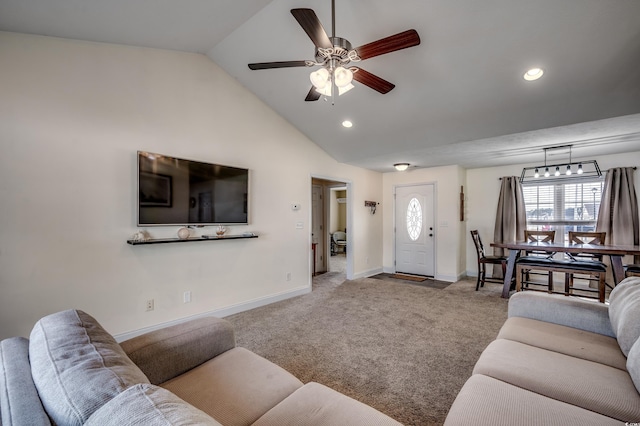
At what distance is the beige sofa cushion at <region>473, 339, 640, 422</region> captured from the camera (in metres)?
1.20

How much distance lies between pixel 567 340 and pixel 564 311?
338mm

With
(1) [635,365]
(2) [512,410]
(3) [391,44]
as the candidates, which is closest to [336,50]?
(3) [391,44]

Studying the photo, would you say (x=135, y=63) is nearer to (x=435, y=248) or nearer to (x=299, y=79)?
(x=299, y=79)

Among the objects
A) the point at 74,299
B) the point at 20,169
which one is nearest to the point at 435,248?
the point at 74,299

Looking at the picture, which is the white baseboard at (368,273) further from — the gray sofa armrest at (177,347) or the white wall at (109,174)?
the gray sofa armrest at (177,347)

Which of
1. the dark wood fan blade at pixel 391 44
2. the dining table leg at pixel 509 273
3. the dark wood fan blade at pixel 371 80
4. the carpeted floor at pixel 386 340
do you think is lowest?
the carpeted floor at pixel 386 340

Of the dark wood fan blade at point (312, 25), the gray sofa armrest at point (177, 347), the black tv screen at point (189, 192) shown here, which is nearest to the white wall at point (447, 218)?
the black tv screen at point (189, 192)

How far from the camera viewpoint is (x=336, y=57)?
2025 millimetres

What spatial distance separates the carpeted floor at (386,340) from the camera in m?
2.11

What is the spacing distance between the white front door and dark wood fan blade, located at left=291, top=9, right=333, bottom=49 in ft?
15.5

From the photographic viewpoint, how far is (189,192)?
3.26 metres

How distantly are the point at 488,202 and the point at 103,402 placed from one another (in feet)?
21.4

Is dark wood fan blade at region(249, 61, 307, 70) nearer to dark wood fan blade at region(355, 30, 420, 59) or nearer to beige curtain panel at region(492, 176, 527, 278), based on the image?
dark wood fan blade at region(355, 30, 420, 59)

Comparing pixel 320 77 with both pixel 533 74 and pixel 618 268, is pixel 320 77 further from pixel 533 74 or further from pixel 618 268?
pixel 618 268
